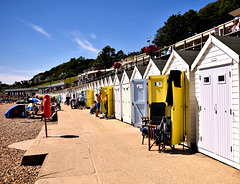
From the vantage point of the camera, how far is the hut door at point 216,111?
197 inches

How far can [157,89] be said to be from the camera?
8219mm

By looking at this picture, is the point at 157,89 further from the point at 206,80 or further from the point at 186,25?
the point at 186,25

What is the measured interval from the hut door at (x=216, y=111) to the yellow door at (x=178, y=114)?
0.68 meters

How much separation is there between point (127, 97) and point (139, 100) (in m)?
2.22

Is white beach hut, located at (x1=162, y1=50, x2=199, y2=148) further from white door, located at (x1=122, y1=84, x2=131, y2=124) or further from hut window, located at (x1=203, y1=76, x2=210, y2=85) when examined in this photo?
white door, located at (x1=122, y1=84, x2=131, y2=124)

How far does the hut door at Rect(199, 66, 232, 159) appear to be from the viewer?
4.99m

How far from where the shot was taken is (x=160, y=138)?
6281 mm

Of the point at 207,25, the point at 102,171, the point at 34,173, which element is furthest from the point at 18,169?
the point at 207,25

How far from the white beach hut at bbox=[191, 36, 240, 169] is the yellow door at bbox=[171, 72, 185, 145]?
495 mm

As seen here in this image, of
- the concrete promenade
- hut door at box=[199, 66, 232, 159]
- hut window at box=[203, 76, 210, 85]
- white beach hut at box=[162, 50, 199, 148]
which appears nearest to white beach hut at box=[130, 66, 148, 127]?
the concrete promenade

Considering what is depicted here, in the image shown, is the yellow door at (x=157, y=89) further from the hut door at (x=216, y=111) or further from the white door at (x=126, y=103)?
the white door at (x=126, y=103)

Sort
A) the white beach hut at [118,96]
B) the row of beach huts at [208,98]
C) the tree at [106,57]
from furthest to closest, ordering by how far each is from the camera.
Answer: the tree at [106,57] → the white beach hut at [118,96] → the row of beach huts at [208,98]

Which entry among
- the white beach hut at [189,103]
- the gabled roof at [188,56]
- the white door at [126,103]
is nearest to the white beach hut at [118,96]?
the white door at [126,103]

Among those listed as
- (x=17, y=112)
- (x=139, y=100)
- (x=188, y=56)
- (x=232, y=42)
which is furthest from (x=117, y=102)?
(x=17, y=112)
